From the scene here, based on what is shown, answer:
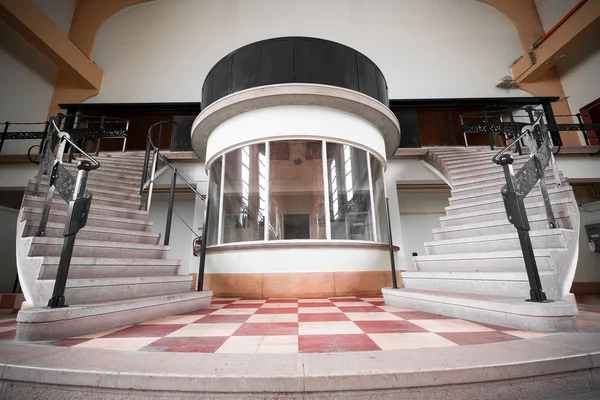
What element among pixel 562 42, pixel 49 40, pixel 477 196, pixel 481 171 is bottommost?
pixel 477 196

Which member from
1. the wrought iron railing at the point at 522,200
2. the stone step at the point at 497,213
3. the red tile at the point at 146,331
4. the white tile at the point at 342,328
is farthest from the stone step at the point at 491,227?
the red tile at the point at 146,331

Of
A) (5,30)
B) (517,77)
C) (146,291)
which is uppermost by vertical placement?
(5,30)

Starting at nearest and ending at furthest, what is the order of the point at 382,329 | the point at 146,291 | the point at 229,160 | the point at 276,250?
1. the point at 382,329
2. the point at 146,291
3. the point at 276,250
4. the point at 229,160

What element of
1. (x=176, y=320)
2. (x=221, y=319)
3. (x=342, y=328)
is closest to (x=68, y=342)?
(x=176, y=320)

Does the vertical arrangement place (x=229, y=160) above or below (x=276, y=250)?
above

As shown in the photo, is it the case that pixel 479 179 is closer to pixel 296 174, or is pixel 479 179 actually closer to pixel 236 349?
pixel 296 174

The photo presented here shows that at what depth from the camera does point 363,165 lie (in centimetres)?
416

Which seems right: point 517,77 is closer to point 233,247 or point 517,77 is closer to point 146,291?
point 233,247

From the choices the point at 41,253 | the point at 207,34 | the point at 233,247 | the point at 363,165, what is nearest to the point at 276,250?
the point at 233,247

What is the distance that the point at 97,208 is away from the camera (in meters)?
3.23

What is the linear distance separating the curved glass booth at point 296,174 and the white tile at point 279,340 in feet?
6.29

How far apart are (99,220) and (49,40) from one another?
827 centimetres

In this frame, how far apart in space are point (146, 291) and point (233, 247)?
53.9 inches

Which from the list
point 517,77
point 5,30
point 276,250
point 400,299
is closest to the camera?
point 400,299
